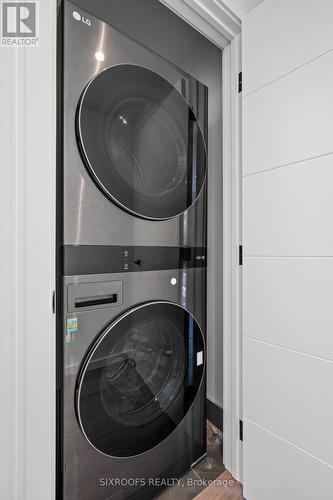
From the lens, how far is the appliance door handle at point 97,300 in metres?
0.86

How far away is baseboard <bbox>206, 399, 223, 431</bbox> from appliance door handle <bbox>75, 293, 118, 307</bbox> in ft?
3.47

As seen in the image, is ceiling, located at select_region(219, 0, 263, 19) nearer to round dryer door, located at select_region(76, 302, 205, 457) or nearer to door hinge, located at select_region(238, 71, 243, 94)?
door hinge, located at select_region(238, 71, 243, 94)

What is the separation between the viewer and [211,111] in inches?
61.8

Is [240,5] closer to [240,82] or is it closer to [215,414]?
[240,82]

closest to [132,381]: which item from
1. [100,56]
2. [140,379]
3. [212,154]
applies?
[140,379]

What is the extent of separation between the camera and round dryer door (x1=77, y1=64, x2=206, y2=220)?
0.87 meters

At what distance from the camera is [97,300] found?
35.5 inches

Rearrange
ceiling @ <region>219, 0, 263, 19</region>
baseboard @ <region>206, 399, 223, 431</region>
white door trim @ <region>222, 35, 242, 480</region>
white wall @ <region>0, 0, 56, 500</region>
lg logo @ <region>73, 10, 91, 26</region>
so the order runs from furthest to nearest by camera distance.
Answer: baseboard @ <region>206, 399, 223, 431</region>
white door trim @ <region>222, 35, 242, 480</region>
ceiling @ <region>219, 0, 263, 19</region>
lg logo @ <region>73, 10, 91, 26</region>
white wall @ <region>0, 0, 56, 500</region>

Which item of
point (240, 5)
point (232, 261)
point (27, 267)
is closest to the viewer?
point (27, 267)

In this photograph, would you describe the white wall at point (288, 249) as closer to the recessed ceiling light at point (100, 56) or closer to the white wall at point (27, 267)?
the recessed ceiling light at point (100, 56)

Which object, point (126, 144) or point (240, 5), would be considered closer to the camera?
point (126, 144)

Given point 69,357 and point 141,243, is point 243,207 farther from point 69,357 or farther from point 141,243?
point 69,357

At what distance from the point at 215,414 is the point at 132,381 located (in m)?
0.80

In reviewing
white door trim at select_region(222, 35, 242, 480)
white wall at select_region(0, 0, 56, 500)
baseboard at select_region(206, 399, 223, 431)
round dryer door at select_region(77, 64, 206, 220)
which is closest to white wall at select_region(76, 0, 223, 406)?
baseboard at select_region(206, 399, 223, 431)
